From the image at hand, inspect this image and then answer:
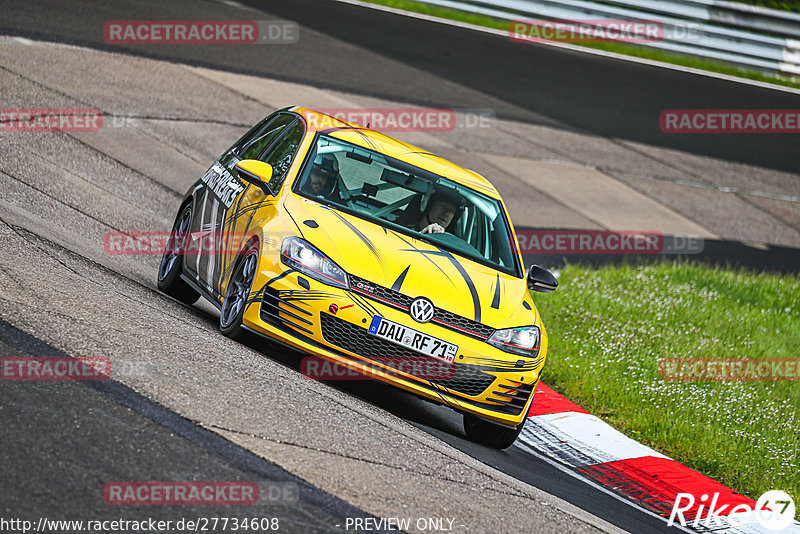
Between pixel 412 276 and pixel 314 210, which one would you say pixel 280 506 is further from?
pixel 314 210

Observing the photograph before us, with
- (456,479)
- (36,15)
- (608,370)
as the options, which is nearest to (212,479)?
(456,479)

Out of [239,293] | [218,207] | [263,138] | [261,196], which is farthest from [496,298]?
[263,138]

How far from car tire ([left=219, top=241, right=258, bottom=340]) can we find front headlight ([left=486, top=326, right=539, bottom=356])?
160cm

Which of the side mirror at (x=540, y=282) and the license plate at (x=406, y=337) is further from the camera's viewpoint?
the side mirror at (x=540, y=282)

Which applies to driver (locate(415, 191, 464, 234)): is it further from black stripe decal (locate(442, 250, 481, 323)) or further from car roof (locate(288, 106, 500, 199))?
black stripe decal (locate(442, 250, 481, 323))

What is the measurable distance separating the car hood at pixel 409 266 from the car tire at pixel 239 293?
397mm

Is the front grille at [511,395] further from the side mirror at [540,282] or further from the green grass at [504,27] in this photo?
the green grass at [504,27]

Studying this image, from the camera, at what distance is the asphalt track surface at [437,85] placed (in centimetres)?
641

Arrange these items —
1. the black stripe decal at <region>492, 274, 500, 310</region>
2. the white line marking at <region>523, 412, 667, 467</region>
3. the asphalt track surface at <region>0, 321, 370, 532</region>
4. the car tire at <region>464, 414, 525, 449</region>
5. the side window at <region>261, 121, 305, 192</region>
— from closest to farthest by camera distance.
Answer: the asphalt track surface at <region>0, 321, 370, 532</region>
the black stripe decal at <region>492, 274, 500, 310</region>
the car tire at <region>464, 414, 525, 449</region>
the side window at <region>261, 121, 305, 192</region>
the white line marking at <region>523, 412, 667, 467</region>

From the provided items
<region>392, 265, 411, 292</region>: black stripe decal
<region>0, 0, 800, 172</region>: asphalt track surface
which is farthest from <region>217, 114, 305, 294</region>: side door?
<region>0, 0, 800, 172</region>: asphalt track surface

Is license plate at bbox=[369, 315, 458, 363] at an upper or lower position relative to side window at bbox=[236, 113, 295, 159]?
lower

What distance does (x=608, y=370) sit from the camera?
9.39 meters

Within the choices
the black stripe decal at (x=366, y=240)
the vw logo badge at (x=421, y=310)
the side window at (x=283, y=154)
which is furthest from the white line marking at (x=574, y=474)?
the side window at (x=283, y=154)

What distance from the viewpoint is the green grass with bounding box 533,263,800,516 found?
812 cm
